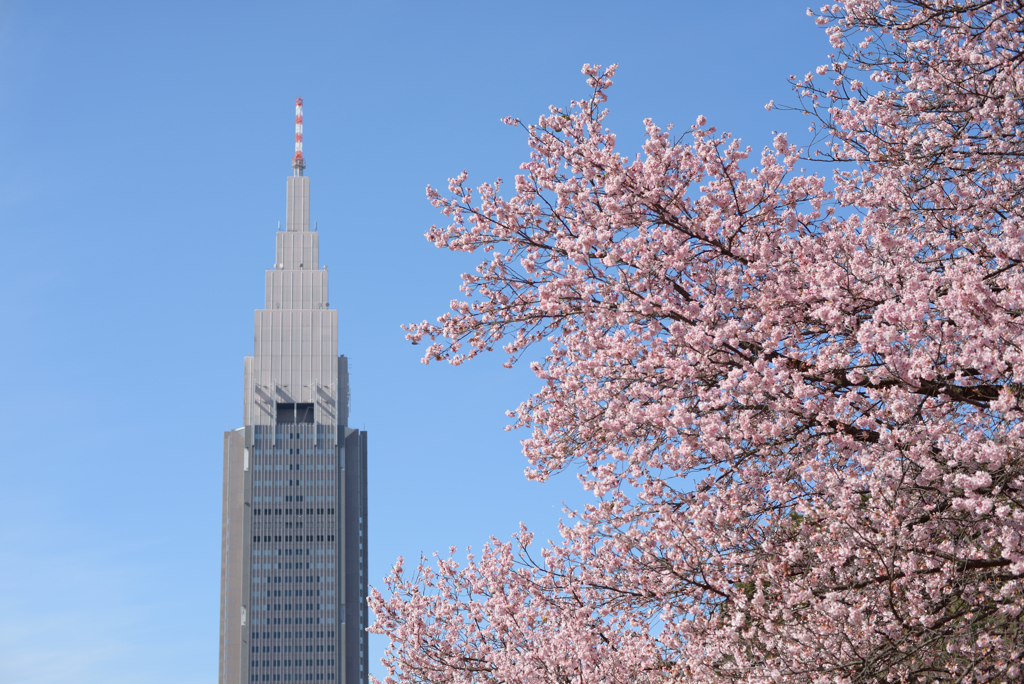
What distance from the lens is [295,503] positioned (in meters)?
115

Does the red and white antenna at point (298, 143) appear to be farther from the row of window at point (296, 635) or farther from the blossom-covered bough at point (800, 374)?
the blossom-covered bough at point (800, 374)

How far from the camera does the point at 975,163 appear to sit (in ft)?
35.5

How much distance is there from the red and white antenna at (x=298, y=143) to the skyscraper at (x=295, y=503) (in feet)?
0.50

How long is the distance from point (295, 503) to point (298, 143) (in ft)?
127

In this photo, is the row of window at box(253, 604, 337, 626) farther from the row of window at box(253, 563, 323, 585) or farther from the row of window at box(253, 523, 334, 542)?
the row of window at box(253, 523, 334, 542)

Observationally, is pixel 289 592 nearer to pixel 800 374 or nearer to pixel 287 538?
pixel 287 538

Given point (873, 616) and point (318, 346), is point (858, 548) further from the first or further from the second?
point (318, 346)

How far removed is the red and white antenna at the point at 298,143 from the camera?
11762 centimetres

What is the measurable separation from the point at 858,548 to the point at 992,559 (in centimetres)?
103

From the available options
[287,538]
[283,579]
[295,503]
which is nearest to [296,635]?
[283,579]

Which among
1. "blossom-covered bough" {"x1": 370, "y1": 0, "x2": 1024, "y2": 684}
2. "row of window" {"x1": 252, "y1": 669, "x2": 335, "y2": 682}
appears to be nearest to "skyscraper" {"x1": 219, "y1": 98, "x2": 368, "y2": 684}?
"row of window" {"x1": 252, "y1": 669, "x2": 335, "y2": 682}

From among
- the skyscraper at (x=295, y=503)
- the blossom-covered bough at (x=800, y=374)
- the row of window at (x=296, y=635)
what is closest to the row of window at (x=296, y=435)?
the skyscraper at (x=295, y=503)

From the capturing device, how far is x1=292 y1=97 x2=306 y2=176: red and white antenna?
118 metres

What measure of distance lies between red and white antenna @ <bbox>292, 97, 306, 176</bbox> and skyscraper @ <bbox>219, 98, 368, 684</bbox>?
0.15 metres
